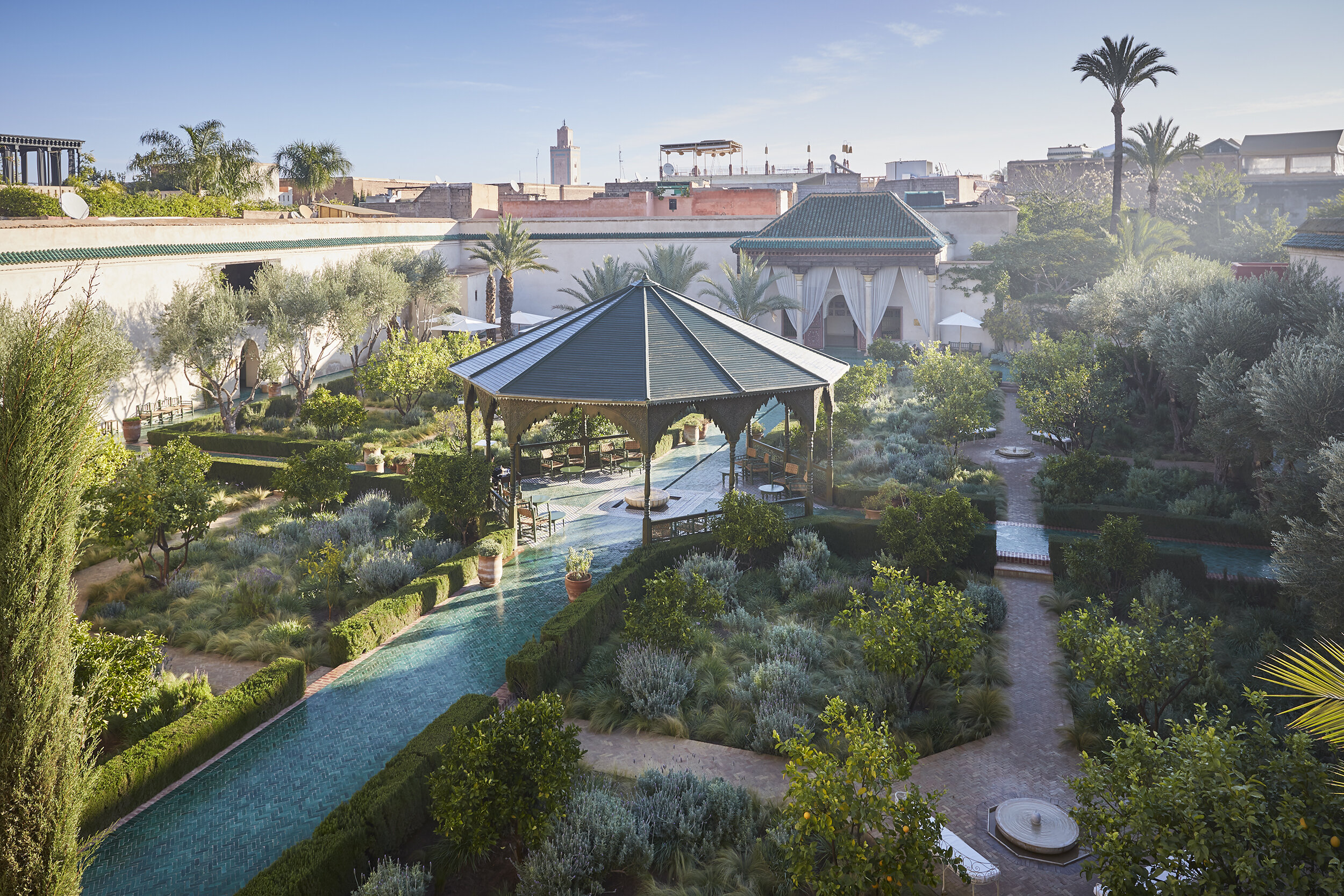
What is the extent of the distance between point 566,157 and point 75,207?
404 feet

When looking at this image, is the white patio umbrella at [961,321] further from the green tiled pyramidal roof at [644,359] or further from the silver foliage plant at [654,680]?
the silver foliage plant at [654,680]

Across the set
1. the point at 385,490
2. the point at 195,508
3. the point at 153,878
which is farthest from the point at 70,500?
the point at 385,490

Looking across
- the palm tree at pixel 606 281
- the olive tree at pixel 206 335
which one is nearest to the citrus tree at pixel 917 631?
the olive tree at pixel 206 335

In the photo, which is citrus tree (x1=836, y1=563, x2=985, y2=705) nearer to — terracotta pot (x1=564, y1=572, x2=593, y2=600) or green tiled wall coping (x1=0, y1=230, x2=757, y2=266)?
terracotta pot (x1=564, y1=572, x2=593, y2=600)

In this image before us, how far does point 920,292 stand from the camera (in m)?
41.1

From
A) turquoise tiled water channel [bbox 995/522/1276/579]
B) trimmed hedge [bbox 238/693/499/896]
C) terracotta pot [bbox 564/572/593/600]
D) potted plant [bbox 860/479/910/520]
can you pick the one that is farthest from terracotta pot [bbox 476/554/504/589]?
turquoise tiled water channel [bbox 995/522/1276/579]

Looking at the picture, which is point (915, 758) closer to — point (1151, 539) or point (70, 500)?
point (70, 500)

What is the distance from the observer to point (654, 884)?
8047 mm

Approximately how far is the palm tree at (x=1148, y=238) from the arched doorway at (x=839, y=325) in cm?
1308

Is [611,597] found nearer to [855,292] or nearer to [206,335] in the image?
[206,335]

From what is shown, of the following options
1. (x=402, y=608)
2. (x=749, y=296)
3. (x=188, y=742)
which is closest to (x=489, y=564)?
(x=402, y=608)

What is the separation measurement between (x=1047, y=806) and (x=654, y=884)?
4193 millimetres

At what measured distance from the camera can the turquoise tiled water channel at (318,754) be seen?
8.37 meters

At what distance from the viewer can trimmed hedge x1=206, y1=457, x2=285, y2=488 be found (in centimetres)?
2138
